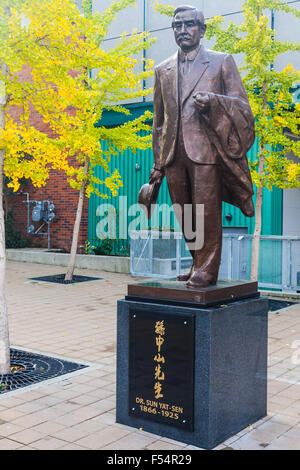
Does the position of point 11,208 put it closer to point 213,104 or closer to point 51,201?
point 51,201

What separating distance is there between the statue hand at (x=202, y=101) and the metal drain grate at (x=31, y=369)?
3251 millimetres

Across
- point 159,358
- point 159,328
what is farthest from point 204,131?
point 159,358

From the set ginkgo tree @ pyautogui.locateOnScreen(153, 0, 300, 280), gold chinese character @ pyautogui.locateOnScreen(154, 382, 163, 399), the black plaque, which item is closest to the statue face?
the black plaque

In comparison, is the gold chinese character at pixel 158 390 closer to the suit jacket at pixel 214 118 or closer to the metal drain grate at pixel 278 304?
the suit jacket at pixel 214 118

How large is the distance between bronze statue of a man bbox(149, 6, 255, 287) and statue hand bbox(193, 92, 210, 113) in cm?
1

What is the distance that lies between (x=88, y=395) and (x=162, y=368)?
1.28 meters

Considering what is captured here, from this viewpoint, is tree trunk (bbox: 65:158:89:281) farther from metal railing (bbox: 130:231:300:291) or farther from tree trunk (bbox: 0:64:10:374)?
tree trunk (bbox: 0:64:10:374)

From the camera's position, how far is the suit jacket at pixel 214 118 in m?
4.49

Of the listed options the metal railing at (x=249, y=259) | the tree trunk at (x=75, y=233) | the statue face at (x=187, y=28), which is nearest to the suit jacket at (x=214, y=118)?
the statue face at (x=187, y=28)

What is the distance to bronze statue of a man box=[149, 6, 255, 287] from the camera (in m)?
4.51

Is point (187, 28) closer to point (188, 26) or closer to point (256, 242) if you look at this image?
point (188, 26)

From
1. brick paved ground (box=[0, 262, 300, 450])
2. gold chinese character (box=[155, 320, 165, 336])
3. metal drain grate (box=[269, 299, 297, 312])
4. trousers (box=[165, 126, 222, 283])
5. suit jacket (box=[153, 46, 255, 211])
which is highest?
suit jacket (box=[153, 46, 255, 211])

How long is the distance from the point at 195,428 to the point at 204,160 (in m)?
2.15

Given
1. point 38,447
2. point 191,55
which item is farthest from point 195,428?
point 191,55
